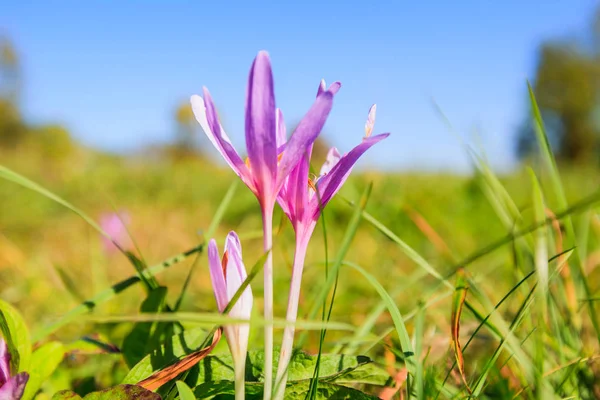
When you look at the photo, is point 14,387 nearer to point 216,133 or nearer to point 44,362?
point 44,362

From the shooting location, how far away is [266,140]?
442 millimetres

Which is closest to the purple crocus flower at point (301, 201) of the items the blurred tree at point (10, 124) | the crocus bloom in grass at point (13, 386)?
the crocus bloom in grass at point (13, 386)

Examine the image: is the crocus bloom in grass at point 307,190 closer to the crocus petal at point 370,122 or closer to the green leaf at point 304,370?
the crocus petal at point 370,122

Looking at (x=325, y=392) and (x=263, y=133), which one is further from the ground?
(x=263, y=133)

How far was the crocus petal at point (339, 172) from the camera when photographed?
452mm

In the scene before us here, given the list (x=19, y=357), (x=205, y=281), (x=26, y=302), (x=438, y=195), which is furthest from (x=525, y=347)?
(x=438, y=195)

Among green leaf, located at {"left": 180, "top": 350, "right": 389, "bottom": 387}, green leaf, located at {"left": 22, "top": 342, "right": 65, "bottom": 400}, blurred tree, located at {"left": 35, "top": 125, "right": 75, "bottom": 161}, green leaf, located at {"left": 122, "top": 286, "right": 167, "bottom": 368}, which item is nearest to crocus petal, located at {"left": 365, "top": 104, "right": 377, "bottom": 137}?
green leaf, located at {"left": 180, "top": 350, "right": 389, "bottom": 387}

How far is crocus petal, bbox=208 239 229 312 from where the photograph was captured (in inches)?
18.6

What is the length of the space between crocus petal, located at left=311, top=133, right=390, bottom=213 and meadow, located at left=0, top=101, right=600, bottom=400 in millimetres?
41

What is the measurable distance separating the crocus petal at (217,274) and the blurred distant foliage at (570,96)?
31.7 m

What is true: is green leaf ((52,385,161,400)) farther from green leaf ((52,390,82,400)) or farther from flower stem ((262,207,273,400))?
flower stem ((262,207,273,400))

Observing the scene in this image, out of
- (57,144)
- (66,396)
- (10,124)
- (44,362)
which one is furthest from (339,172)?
(10,124)

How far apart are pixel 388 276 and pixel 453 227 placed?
132 centimetres

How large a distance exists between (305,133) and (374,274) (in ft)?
4.82
